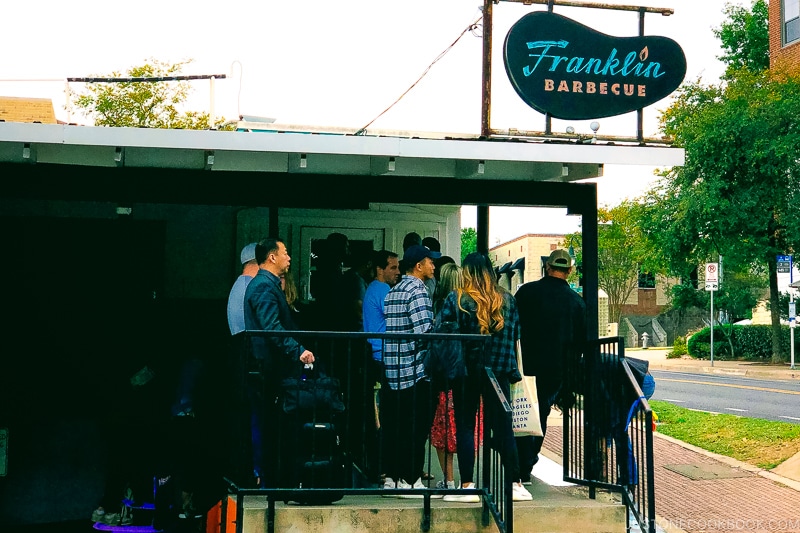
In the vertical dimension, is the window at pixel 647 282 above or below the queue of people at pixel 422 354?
above

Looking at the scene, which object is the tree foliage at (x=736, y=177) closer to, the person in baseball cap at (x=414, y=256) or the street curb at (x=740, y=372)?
the street curb at (x=740, y=372)

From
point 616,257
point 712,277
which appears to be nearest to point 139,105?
point 712,277

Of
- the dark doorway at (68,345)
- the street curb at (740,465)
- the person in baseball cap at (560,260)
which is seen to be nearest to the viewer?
the person in baseball cap at (560,260)

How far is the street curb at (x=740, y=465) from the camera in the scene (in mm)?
10492

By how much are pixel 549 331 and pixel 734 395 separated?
602 inches

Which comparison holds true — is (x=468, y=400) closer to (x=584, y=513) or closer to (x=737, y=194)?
(x=584, y=513)

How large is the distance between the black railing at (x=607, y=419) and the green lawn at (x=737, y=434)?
18.6ft

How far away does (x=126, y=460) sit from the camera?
6852 mm

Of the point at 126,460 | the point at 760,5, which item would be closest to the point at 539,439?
the point at 126,460

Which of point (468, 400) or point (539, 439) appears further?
point (539, 439)

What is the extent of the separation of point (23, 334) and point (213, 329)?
1727 millimetres

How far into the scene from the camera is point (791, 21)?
106 ft

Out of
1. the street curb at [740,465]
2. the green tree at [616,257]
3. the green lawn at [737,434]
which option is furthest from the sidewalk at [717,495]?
the green tree at [616,257]

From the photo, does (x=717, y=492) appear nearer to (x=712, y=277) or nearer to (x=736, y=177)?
(x=712, y=277)
